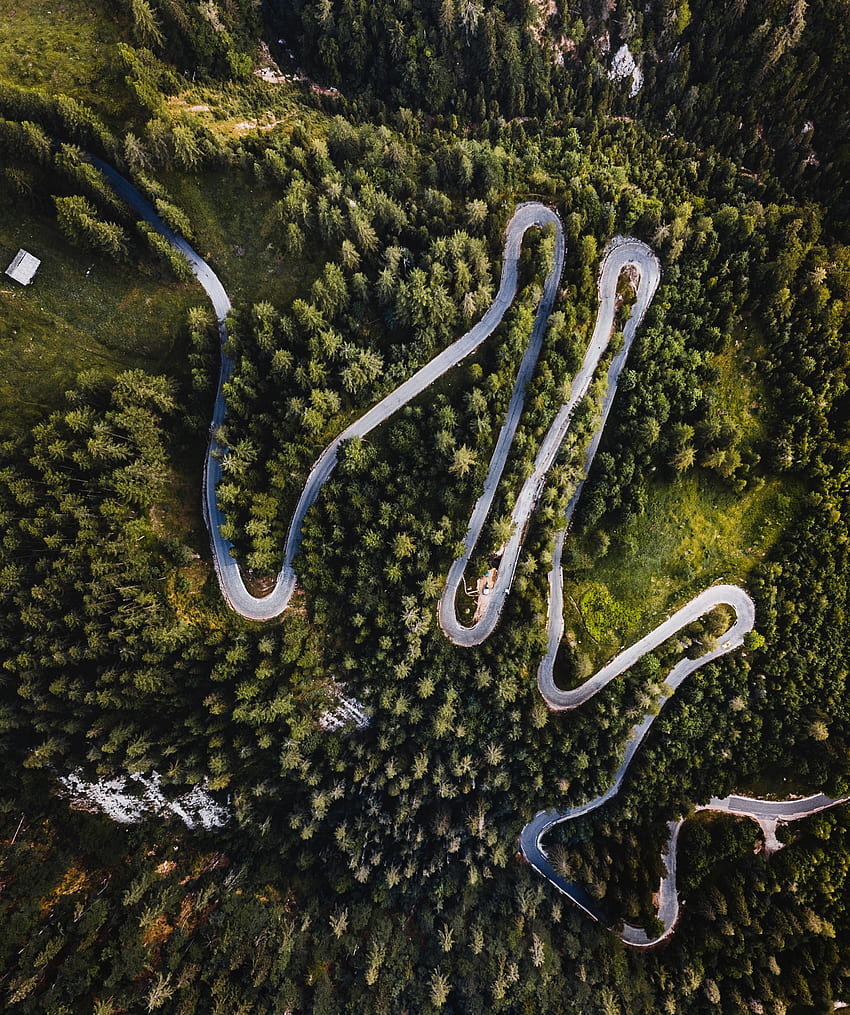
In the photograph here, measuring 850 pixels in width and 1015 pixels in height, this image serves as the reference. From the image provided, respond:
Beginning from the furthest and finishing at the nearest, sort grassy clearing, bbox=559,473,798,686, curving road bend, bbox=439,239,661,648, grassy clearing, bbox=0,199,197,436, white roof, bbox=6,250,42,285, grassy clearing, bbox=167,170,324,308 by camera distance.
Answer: grassy clearing, bbox=559,473,798,686, curving road bend, bbox=439,239,661,648, grassy clearing, bbox=167,170,324,308, grassy clearing, bbox=0,199,197,436, white roof, bbox=6,250,42,285

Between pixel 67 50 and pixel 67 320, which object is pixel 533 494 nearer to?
pixel 67 320

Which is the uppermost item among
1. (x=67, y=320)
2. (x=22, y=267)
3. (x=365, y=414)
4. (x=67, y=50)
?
(x=67, y=50)

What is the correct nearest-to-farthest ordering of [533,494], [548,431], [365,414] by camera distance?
[365,414] < [548,431] < [533,494]

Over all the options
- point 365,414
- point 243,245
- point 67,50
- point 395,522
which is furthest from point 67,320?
point 395,522

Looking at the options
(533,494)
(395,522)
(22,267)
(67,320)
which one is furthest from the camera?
(533,494)

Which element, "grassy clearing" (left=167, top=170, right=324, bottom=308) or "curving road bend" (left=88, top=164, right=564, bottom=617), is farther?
"curving road bend" (left=88, top=164, right=564, bottom=617)

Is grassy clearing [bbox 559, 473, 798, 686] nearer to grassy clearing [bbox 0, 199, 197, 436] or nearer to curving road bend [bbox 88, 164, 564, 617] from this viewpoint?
curving road bend [bbox 88, 164, 564, 617]

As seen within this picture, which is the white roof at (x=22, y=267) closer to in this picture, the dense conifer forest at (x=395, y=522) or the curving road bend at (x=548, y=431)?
the dense conifer forest at (x=395, y=522)

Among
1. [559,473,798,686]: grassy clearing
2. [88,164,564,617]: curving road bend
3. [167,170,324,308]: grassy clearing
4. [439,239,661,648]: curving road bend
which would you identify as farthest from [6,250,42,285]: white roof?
[559,473,798,686]: grassy clearing
